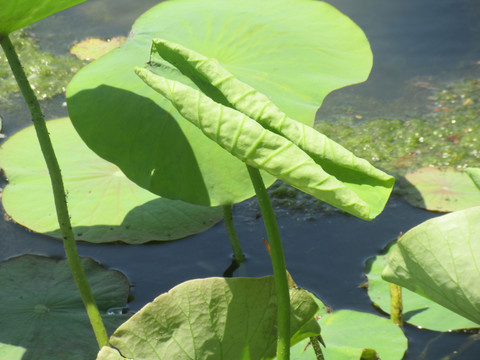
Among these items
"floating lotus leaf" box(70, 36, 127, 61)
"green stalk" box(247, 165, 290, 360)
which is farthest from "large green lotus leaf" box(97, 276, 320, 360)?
"floating lotus leaf" box(70, 36, 127, 61)

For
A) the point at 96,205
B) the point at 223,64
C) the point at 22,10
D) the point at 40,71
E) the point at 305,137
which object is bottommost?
the point at 96,205

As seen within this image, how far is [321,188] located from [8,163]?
127cm

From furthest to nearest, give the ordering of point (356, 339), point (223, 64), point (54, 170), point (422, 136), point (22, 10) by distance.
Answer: point (422, 136) < point (223, 64) < point (356, 339) < point (54, 170) < point (22, 10)

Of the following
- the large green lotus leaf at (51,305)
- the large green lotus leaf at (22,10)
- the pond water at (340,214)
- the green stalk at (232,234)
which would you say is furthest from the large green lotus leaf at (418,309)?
the large green lotus leaf at (22,10)

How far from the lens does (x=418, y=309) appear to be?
1.25m

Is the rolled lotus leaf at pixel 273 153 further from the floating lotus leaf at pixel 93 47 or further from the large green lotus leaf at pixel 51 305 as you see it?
the floating lotus leaf at pixel 93 47

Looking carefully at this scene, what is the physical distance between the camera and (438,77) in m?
2.12

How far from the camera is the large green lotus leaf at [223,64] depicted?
119 cm

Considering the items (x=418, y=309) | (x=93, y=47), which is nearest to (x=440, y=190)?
(x=418, y=309)

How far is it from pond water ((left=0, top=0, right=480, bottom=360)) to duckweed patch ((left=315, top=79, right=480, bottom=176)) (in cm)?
5

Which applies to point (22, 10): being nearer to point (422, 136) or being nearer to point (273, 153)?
point (273, 153)

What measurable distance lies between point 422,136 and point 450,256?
1.10m

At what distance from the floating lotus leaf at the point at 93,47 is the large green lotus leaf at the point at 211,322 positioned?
1.62m

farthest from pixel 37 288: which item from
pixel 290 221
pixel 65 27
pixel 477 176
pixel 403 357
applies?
pixel 65 27
